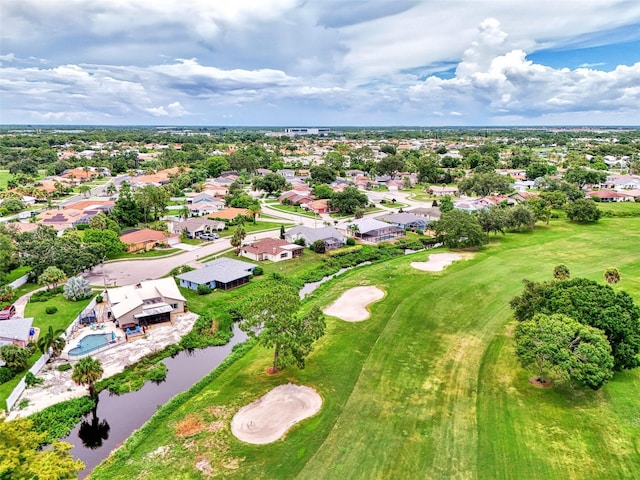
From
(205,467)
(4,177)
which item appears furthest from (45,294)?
(4,177)

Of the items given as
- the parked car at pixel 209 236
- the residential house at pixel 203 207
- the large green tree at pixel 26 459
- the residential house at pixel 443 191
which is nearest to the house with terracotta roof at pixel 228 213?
the residential house at pixel 203 207

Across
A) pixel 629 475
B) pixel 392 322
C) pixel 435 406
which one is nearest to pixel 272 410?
pixel 435 406

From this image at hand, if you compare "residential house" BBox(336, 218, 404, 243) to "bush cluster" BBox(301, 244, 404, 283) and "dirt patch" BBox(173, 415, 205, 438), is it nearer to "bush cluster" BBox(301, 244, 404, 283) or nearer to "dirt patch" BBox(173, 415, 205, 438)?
"bush cluster" BBox(301, 244, 404, 283)

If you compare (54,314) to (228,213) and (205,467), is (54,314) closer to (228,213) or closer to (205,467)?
(205,467)

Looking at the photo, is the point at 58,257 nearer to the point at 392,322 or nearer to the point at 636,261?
the point at 392,322

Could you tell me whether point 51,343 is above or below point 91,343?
above

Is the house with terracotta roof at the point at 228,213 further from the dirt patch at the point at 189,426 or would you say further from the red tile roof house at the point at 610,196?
the red tile roof house at the point at 610,196

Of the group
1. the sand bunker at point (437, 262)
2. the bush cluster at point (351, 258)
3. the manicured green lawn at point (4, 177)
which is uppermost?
the manicured green lawn at point (4, 177)
